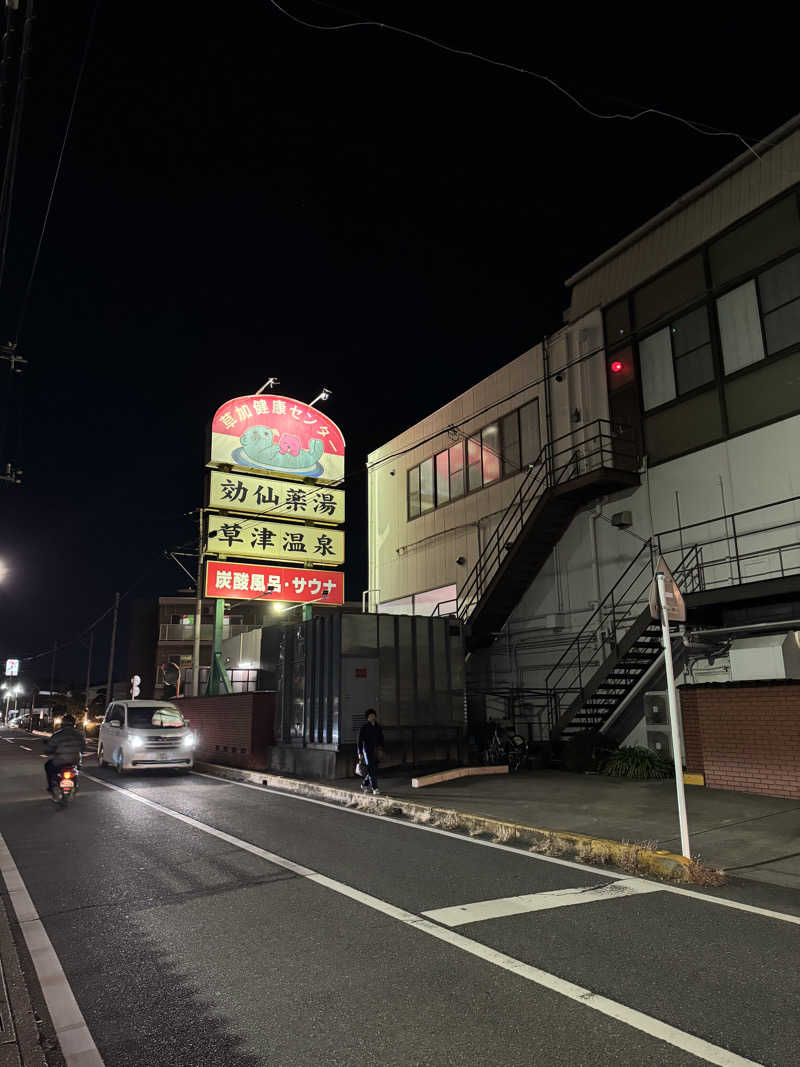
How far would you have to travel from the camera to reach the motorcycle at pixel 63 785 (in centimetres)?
1237

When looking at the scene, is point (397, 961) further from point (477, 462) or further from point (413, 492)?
point (413, 492)

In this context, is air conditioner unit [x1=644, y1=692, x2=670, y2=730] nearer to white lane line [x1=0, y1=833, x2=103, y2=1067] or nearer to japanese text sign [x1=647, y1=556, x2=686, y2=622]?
japanese text sign [x1=647, y1=556, x2=686, y2=622]

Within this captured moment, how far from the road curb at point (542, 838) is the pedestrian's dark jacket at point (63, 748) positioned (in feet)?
14.3

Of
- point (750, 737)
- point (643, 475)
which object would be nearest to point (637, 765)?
point (750, 737)

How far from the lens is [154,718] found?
63.3ft

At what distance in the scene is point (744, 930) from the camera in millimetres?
5438

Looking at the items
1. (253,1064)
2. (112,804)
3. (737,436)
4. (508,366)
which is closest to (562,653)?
(737,436)

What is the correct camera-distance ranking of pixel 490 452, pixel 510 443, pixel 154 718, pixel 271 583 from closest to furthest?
pixel 154 718
pixel 510 443
pixel 490 452
pixel 271 583

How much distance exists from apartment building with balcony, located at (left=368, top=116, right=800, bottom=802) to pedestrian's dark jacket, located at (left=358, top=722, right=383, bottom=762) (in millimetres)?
4736

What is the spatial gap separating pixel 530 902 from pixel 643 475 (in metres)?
13.5

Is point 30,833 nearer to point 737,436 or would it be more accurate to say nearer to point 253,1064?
point 253,1064

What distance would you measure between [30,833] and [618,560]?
13.8 metres

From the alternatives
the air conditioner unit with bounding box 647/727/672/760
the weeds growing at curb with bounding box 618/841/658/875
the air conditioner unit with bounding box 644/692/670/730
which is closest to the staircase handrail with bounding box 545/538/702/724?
the air conditioner unit with bounding box 644/692/670/730

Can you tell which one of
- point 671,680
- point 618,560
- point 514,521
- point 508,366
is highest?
point 508,366
